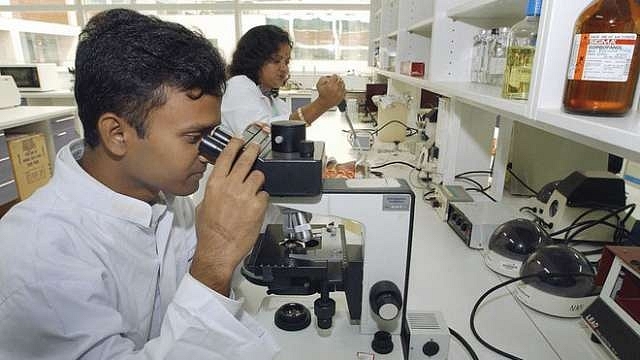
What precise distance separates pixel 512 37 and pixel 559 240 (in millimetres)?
603

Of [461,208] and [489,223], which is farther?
[461,208]

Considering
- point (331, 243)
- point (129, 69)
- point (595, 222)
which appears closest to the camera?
point (129, 69)

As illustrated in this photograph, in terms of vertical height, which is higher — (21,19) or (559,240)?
(21,19)

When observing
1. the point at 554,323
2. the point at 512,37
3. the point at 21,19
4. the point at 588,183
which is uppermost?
the point at 21,19

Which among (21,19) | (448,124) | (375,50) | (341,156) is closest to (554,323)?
(448,124)

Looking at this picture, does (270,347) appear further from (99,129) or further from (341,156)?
(341,156)

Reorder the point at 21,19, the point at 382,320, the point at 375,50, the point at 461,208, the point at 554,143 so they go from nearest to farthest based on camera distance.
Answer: the point at 382,320 → the point at 461,208 → the point at 554,143 → the point at 375,50 → the point at 21,19

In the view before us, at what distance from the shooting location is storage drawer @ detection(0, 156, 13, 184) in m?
2.66

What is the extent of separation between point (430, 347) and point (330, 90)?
125 centimetres

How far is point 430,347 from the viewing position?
71cm

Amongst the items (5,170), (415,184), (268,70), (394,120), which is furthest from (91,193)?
(5,170)

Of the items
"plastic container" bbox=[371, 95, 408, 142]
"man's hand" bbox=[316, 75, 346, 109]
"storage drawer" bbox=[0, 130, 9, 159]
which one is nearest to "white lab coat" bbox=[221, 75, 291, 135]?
"man's hand" bbox=[316, 75, 346, 109]

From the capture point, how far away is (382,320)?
76 cm

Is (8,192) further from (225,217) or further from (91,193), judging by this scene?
(225,217)
